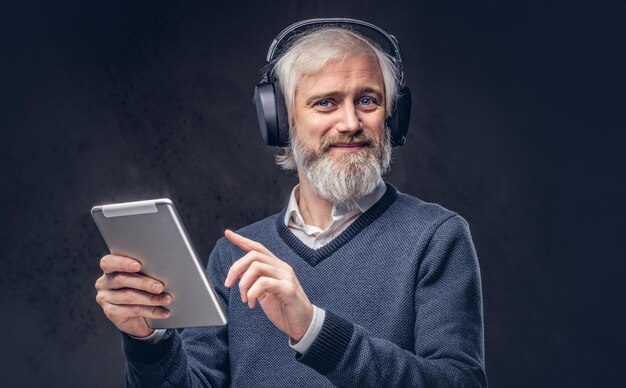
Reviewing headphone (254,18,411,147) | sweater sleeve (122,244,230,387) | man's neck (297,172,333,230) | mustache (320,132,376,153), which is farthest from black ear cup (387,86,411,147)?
sweater sleeve (122,244,230,387)

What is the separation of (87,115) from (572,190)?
1.82m

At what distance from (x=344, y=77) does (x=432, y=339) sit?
660 millimetres

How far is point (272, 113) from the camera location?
7.29ft

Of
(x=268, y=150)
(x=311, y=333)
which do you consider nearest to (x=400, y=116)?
(x=311, y=333)

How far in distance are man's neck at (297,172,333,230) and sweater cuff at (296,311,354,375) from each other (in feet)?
1.85

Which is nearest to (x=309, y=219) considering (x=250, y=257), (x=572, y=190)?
(x=250, y=257)

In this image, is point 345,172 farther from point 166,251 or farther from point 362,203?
point 166,251

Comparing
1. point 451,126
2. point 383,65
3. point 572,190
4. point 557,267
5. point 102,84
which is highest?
point 383,65

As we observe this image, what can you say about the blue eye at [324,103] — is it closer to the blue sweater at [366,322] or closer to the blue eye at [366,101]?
the blue eye at [366,101]

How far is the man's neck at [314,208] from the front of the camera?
7.29ft

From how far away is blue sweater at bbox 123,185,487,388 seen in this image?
1.72m

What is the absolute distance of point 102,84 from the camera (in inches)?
129

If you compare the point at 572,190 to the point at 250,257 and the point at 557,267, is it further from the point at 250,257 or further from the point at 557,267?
the point at 250,257

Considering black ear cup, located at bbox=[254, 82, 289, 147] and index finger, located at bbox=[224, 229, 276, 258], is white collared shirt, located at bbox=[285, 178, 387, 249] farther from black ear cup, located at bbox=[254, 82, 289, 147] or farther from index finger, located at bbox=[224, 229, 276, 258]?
index finger, located at bbox=[224, 229, 276, 258]
